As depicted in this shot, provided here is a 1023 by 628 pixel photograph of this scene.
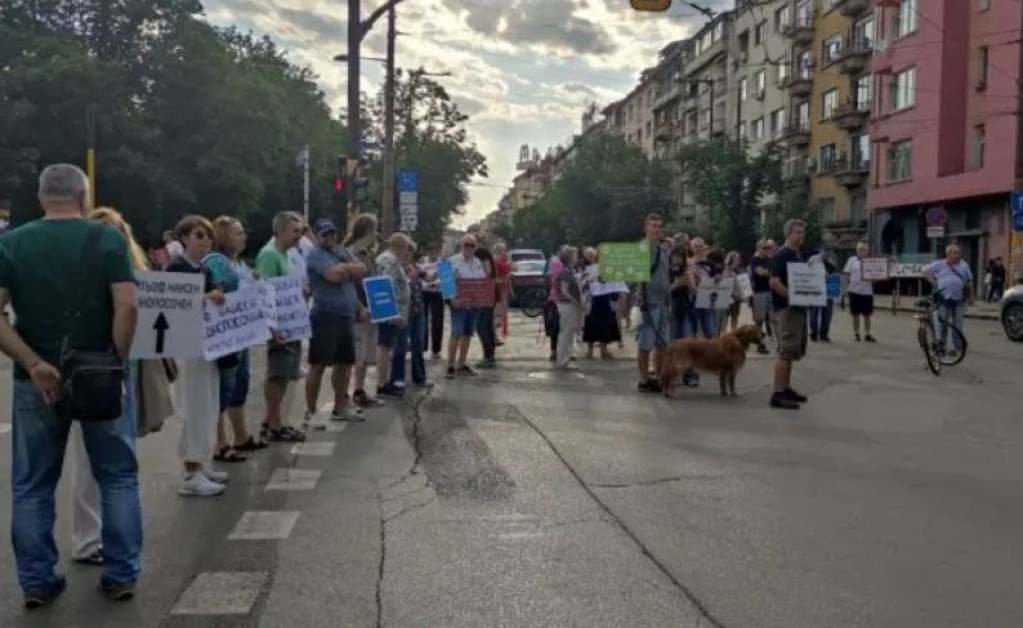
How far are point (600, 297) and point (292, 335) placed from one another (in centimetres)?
730

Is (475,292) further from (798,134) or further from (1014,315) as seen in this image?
(798,134)

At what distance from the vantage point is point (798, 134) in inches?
2235

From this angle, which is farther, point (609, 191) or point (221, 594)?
point (609, 191)

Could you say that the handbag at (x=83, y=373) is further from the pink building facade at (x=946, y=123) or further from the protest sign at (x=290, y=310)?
the pink building facade at (x=946, y=123)

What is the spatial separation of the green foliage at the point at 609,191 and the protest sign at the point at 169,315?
2541 inches

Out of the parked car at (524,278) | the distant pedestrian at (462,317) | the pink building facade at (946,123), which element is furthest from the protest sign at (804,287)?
the pink building facade at (946,123)

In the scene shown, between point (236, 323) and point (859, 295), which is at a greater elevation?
point (236, 323)

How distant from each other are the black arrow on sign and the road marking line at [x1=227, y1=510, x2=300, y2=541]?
1.10 meters

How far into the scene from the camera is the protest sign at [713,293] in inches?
527

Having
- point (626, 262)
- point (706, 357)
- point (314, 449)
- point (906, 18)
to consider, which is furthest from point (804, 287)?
point (906, 18)

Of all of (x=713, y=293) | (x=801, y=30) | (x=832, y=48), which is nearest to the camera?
(x=713, y=293)

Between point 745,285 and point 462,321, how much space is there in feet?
20.9

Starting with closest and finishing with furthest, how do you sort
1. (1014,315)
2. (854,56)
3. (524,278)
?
(1014,315), (524,278), (854,56)

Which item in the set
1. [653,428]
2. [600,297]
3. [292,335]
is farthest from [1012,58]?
[292,335]
